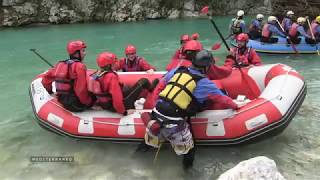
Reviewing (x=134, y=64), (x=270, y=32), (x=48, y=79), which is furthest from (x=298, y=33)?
(x=48, y=79)

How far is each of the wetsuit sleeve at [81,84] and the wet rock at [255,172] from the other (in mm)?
2581

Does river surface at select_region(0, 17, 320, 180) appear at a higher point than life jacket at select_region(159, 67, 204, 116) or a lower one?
lower

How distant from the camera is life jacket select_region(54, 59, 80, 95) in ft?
17.1

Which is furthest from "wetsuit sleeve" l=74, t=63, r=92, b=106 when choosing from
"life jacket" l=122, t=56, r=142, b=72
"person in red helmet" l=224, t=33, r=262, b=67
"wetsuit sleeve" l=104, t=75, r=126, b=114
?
"person in red helmet" l=224, t=33, r=262, b=67

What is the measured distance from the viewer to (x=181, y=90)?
4312mm

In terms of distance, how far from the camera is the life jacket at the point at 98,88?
17.0ft

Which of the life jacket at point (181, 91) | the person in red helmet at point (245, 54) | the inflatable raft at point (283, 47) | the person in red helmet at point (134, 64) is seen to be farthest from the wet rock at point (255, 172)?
the inflatable raft at point (283, 47)

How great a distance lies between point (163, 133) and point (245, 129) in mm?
1100

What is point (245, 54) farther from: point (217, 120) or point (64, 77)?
point (64, 77)

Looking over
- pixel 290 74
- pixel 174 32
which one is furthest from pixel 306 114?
pixel 174 32

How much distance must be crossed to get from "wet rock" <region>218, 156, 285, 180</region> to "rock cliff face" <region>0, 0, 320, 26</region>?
18142 millimetres

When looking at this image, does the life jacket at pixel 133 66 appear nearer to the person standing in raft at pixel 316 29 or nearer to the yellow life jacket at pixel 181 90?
the yellow life jacket at pixel 181 90

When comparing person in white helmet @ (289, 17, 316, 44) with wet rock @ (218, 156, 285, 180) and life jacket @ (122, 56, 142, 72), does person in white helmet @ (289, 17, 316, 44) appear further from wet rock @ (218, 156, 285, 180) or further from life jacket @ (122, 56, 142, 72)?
wet rock @ (218, 156, 285, 180)

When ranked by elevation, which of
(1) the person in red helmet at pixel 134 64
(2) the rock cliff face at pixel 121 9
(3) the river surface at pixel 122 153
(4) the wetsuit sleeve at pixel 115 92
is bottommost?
(2) the rock cliff face at pixel 121 9
